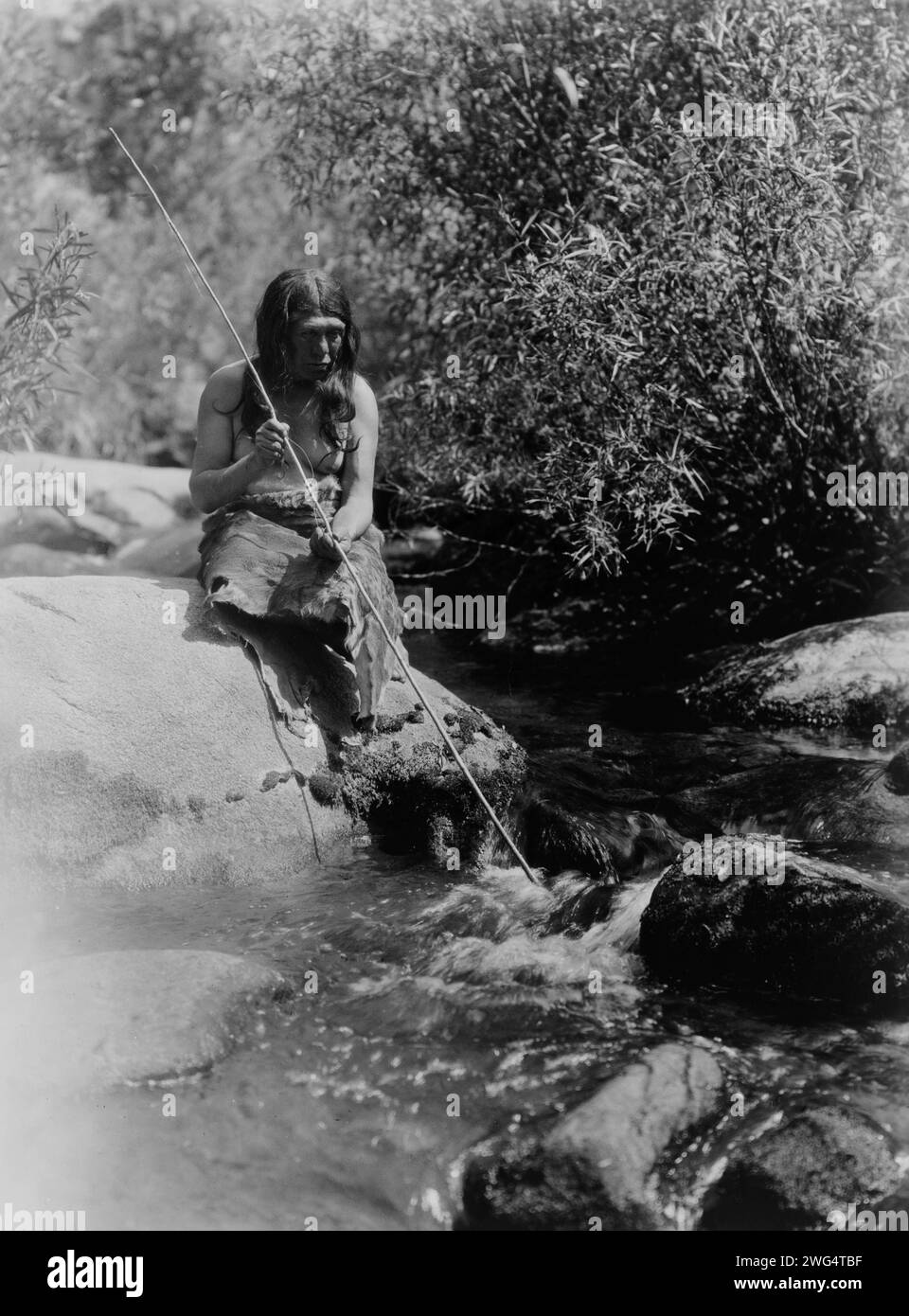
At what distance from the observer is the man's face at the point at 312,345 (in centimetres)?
596

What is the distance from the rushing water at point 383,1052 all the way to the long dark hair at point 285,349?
2.14m

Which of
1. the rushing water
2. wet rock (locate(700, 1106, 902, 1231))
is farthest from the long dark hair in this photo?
wet rock (locate(700, 1106, 902, 1231))

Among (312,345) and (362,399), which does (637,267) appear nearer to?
(362,399)

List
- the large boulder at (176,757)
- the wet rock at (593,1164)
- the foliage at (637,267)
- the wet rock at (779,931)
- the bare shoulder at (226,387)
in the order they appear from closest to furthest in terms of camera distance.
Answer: the wet rock at (593,1164)
the wet rock at (779,931)
the large boulder at (176,757)
the bare shoulder at (226,387)
the foliage at (637,267)

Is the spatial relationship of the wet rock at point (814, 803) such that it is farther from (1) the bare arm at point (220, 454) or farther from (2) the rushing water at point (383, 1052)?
(1) the bare arm at point (220, 454)

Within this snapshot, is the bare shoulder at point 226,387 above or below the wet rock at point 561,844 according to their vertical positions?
above

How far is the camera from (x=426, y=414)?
10.5m

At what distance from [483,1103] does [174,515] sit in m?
10.2

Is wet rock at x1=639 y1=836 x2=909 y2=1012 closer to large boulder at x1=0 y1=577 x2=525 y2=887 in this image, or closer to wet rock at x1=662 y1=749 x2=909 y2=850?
wet rock at x1=662 y1=749 x2=909 y2=850

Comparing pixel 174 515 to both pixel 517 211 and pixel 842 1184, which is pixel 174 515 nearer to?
pixel 517 211

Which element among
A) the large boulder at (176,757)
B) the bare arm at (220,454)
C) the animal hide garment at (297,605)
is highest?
the bare arm at (220,454)

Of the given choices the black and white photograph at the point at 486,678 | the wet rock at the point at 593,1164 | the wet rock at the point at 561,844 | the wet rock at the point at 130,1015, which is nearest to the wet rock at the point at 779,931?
the black and white photograph at the point at 486,678

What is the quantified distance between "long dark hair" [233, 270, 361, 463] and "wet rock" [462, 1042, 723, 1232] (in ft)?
11.6
